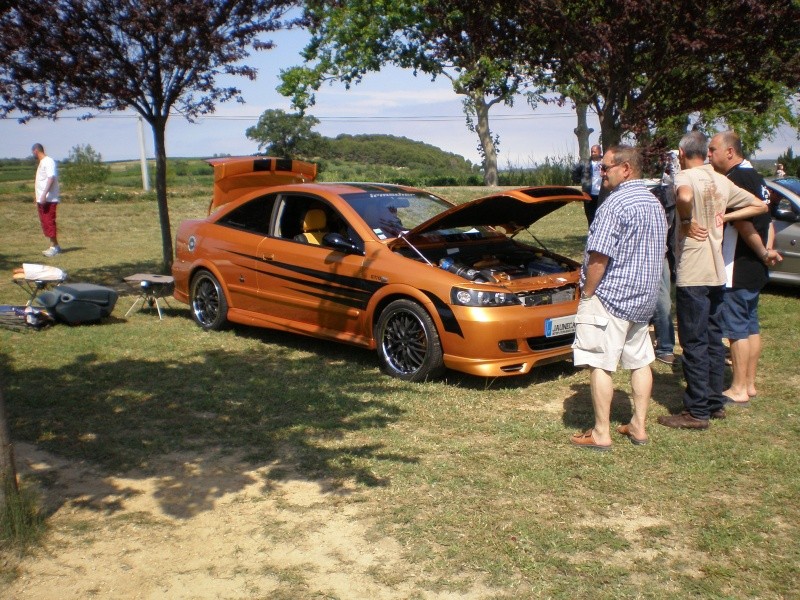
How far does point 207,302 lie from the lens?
9320 millimetres

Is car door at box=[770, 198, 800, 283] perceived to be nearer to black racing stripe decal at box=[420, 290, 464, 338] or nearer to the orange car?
the orange car

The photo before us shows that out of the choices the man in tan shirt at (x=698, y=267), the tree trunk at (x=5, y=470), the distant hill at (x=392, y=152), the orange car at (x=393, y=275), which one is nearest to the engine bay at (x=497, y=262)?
the orange car at (x=393, y=275)

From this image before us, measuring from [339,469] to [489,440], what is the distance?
1.09 metres

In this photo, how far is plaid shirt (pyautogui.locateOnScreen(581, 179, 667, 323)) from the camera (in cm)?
531

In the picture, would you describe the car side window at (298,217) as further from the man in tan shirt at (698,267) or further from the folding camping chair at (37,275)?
the man in tan shirt at (698,267)

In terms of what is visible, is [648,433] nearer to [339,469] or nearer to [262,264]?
[339,469]

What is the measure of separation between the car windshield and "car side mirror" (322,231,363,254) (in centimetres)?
24

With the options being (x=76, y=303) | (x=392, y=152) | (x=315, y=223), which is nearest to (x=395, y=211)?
(x=315, y=223)

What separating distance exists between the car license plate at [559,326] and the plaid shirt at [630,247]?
1.57m

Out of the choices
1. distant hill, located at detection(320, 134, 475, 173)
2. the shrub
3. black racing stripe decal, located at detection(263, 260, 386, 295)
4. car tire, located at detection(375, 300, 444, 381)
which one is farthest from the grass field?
distant hill, located at detection(320, 134, 475, 173)

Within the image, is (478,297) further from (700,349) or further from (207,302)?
(207,302)

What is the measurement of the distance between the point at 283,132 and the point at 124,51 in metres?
35.8

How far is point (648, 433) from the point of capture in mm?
5898

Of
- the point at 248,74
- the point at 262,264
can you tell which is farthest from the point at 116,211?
the point at 262,264
